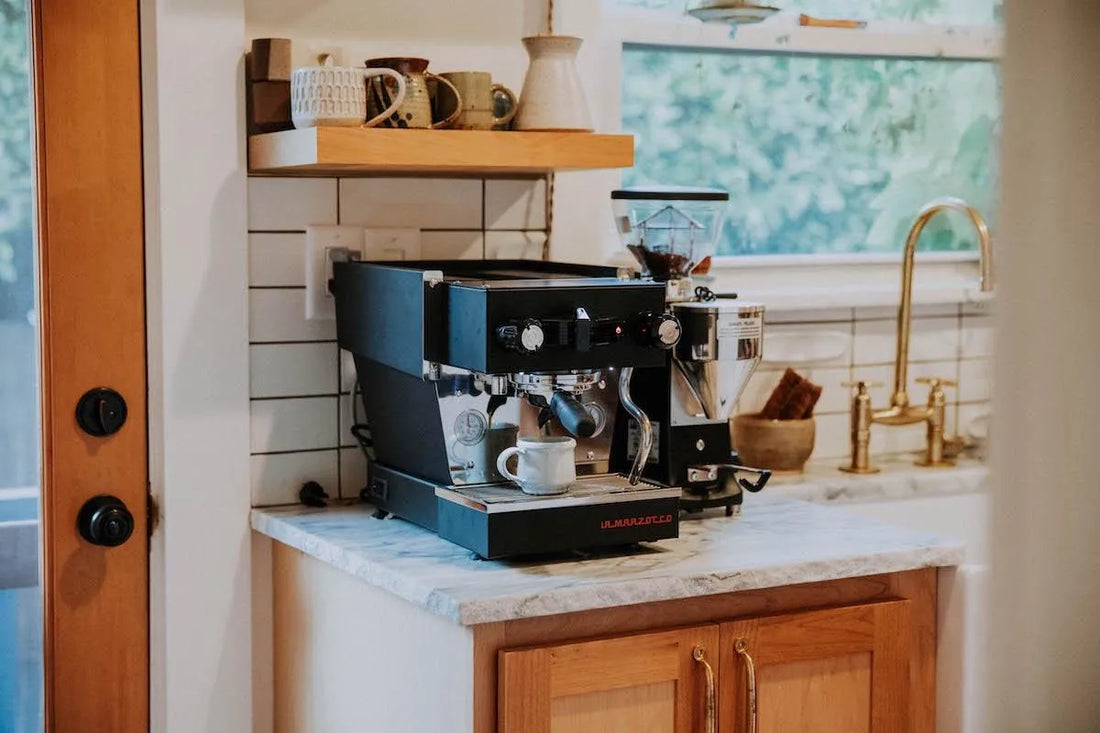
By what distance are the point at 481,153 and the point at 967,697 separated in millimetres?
1083

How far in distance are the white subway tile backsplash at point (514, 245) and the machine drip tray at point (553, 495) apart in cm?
54

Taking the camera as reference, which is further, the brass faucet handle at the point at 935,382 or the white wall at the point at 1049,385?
the brass faucet handle at the point at 935,382

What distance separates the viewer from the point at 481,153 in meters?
2.02

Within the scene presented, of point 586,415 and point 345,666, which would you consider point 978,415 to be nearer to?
point 586,415

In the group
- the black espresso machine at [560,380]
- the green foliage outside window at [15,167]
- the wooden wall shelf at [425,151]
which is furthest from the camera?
the green foliage outside window at [15,167]

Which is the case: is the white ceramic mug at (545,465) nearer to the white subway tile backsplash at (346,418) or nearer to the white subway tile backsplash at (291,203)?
the white subway tile backsplash at (346,418)

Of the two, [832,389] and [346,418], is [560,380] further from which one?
[832,389]

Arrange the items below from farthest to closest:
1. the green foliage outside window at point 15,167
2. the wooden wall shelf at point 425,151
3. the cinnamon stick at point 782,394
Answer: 1. the cinnamon stick at point 782,394
2. the green foliage outside window at point 15,167
3. the wooden wall shelf at point 425,151

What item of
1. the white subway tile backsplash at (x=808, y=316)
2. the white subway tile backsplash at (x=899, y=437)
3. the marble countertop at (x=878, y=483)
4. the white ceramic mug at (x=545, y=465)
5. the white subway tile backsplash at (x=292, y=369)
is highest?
the white subway tile backsplash at (x=808, y=316)

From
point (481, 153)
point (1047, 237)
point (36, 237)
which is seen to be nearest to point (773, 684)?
point (481, 153)

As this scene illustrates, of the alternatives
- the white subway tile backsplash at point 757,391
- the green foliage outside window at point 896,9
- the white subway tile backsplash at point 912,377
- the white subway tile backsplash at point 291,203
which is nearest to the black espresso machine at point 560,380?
the white subway tile backsplash at point 291,203

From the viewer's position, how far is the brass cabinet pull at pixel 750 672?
72.1 inches

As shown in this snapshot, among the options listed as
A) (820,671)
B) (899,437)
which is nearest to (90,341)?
(820,671)

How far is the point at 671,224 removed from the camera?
2.19m
